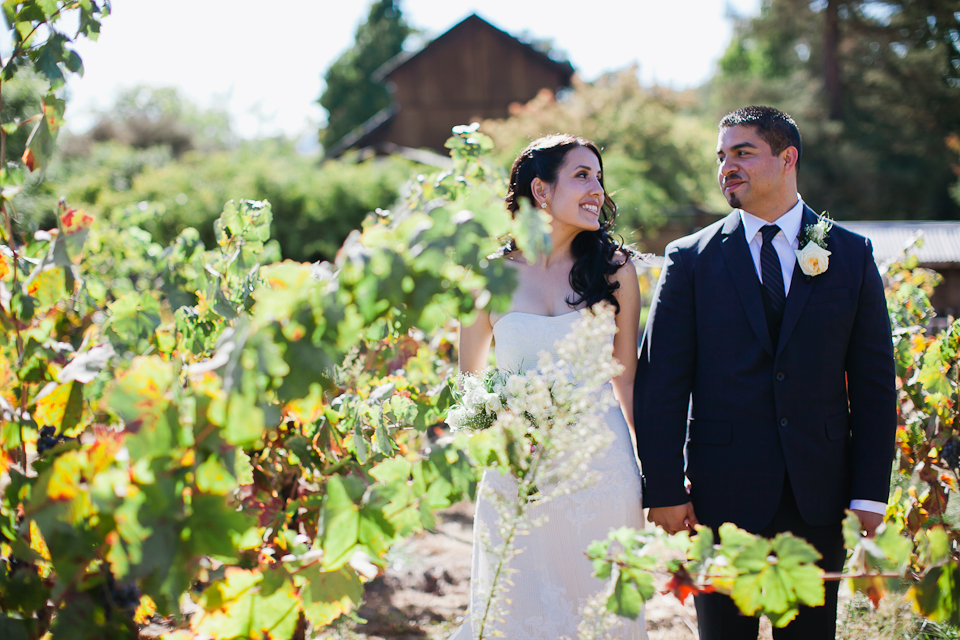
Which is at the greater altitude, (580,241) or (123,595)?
(580,241)

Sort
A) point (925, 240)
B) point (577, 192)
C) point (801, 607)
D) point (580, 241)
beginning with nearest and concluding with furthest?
1. point (801, 607)
2. point (577, 192)
3. point (580, 241)
4. point (925, 240)

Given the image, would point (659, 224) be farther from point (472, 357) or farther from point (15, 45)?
point (15, 45)

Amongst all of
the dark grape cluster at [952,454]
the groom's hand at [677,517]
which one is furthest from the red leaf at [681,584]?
the dark grape cluster at [952,454]

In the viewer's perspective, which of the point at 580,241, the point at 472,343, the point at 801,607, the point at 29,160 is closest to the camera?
the point at 29,160

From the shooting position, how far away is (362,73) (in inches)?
1373

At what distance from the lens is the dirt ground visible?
3264mm

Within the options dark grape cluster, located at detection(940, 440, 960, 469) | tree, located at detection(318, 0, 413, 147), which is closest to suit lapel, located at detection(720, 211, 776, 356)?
dark grape cluster, located at detection(940, 440, 960, 469)

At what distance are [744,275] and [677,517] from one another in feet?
2.67

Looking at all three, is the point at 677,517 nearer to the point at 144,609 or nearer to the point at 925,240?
the point at 144,609

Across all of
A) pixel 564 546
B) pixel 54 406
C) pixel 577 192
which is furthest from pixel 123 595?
pixel 577 192

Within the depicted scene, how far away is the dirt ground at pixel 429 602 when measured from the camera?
326cm

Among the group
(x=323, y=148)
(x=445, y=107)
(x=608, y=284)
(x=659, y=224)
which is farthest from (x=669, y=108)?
(x=323, y=148)

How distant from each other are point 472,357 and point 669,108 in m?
15.8

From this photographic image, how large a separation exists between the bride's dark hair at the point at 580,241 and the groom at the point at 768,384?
0.31m
